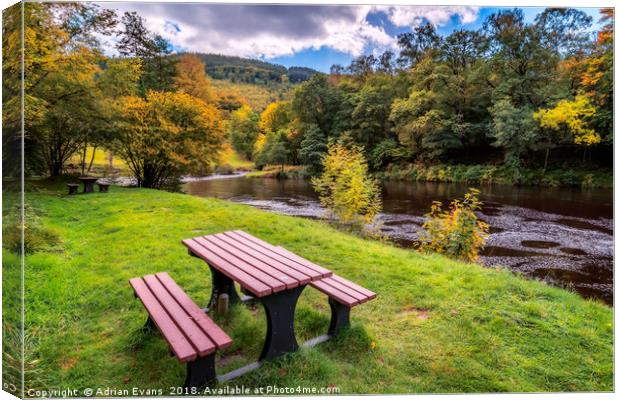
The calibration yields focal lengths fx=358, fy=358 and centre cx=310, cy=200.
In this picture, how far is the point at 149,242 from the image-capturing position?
557 cm

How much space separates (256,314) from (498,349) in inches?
87.7

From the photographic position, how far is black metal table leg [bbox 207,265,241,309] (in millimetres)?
3566

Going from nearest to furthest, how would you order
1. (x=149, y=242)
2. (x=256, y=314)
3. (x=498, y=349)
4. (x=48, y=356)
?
(x=48, y=356) → (x=498, y=349) → (x=256, y=314) → (x=149, y=242)

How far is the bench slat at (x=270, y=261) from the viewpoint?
8.56 feet

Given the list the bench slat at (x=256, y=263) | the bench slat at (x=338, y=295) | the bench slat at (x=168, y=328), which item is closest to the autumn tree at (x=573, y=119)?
the bench slat at (x=338, y=295)

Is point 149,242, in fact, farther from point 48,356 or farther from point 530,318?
point 530,318

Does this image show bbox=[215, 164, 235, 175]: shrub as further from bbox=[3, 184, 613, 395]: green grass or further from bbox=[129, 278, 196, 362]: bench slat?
bbox=[129, 278, 196, 362]: bench slat

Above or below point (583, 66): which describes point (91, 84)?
below

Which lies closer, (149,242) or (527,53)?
(527,53)

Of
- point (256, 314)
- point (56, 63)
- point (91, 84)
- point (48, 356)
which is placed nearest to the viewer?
point (48, 356)

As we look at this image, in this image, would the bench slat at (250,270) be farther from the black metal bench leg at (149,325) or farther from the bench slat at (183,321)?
the black metal bench leg at (149,325)

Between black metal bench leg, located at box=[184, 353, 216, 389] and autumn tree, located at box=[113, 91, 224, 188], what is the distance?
22.7 ft

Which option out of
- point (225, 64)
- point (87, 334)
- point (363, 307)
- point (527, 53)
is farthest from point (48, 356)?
point (527, 53)

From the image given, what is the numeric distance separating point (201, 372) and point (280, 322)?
633 millimetres
